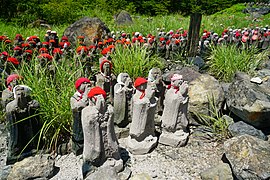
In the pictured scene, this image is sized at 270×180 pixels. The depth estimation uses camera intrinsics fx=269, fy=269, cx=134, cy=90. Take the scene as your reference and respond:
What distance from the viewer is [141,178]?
3.12m

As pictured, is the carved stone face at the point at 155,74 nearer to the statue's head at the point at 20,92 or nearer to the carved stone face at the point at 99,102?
the carved stone face at the point at 99,102

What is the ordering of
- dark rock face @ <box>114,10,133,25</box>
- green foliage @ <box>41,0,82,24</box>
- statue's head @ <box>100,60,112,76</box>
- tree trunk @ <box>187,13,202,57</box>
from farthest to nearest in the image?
dark rock face @ <box>114,10,133,25</box> < green foliage @ <box>41,0,82,24</box> < tree trunk @ <box>187,13,202,57</box> < statue's head @ <box>100,60,112,76</box>

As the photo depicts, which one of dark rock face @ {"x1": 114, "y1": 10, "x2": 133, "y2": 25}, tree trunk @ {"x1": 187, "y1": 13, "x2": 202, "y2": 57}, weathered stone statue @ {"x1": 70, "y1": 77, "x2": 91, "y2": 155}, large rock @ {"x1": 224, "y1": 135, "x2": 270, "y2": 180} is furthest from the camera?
dark rock face @ {"x1": 114, "y1": 10, "x2": 133, "y2": 25}

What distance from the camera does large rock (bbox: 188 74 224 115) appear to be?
15.0 feet

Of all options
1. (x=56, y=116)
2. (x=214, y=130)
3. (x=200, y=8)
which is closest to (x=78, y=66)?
(x=56, y=116)

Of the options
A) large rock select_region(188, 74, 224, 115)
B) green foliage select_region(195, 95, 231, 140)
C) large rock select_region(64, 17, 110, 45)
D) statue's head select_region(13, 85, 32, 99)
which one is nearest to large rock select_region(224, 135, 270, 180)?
green foliage select_region(195, 95, 231, 140)

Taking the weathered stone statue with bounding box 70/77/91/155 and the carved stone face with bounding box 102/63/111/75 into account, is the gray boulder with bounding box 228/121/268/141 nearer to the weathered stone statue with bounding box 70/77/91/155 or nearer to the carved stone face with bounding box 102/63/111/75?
the carved stone face with bounding box 102/63/111/75

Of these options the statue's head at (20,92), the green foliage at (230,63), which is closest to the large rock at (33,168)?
the statue's head at (20,92)

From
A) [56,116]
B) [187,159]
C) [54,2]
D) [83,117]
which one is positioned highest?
[54,2]

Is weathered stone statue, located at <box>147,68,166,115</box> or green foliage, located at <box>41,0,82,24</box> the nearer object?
weathered stone statue, located at <box>147,68,166,115</box>

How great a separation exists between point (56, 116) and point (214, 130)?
239 cm

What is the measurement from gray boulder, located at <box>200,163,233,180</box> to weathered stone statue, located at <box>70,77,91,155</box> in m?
1.61

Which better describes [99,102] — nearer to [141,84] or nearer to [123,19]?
[141,84]

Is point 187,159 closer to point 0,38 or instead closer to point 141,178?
Answer: point 141,178
